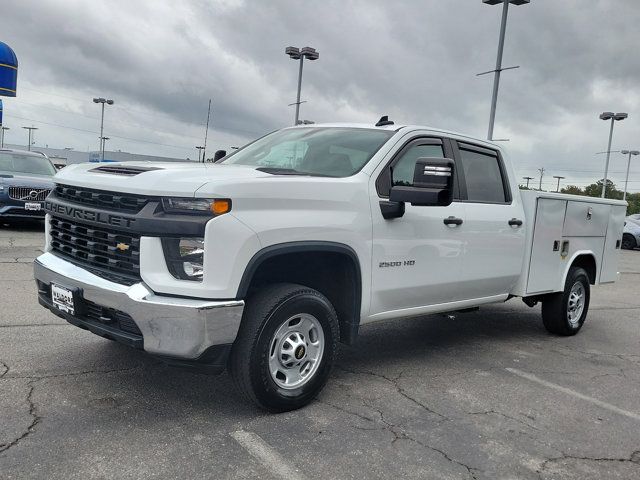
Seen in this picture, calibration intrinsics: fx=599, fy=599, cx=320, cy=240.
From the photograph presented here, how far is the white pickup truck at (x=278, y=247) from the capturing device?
3.25m

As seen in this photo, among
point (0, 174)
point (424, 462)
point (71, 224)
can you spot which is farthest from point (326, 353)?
point (0, 174)

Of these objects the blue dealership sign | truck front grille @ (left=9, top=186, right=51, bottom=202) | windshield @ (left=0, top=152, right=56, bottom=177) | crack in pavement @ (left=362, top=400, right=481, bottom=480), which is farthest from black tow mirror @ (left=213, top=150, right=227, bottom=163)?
the blue dealership sign

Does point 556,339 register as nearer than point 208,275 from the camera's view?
No

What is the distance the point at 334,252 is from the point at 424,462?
1368 mm

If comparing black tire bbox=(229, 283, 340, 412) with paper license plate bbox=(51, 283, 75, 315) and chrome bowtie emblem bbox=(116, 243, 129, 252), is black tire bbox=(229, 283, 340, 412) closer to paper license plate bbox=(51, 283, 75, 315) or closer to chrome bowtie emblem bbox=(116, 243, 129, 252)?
chrome bowtie emblem bbox=(116, 243, 129, 252)

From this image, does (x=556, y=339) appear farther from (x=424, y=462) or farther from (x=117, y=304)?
(x=117, y=304)

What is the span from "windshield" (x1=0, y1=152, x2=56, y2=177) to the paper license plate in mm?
10159

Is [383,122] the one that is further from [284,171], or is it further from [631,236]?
[631,236]

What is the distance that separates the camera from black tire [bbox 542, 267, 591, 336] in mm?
6391

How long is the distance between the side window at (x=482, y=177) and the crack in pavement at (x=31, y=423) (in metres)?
3.58

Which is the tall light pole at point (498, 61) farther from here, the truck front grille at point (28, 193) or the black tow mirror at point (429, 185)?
the black tow mirror at point (429, 185)

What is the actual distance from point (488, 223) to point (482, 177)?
0.49 m

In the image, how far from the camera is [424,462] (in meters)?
3.23

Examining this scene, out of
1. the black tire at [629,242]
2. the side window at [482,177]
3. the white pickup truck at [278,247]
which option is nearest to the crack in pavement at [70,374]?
the white pickup truck at [278,247]
